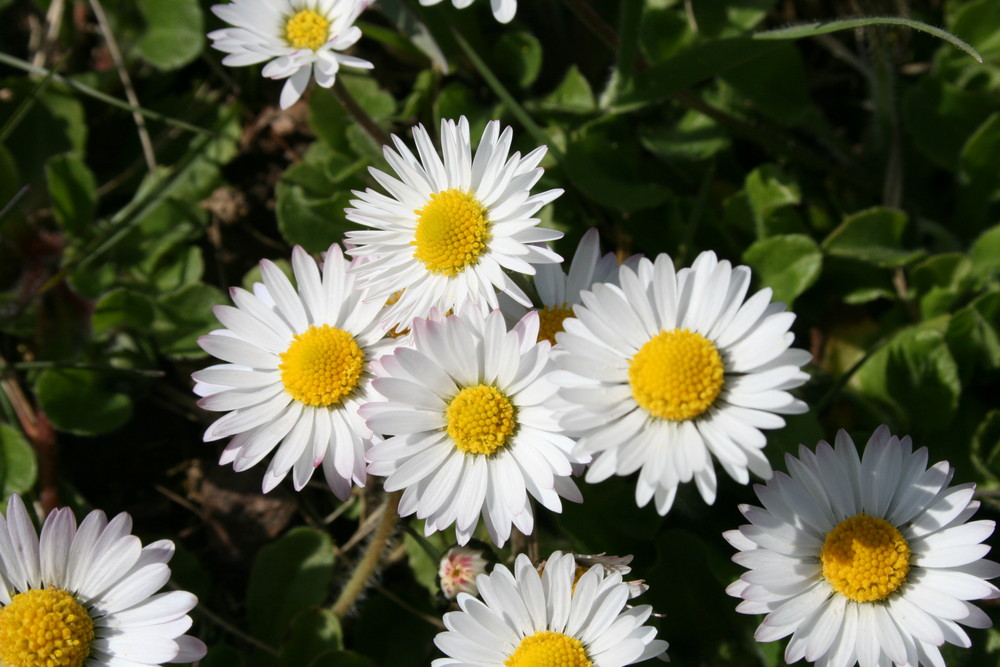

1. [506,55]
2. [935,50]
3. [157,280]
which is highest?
[935,50]

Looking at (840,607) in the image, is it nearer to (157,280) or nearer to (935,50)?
(935,50)

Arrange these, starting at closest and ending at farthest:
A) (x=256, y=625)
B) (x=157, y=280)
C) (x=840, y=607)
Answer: (x=840, y=607) → (x=256, y=625) → (x=157, y=280)

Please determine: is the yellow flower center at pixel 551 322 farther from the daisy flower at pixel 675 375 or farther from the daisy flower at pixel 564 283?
the daisy flower at pixel 675 375

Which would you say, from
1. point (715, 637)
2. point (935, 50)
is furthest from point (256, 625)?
point (935, 50)

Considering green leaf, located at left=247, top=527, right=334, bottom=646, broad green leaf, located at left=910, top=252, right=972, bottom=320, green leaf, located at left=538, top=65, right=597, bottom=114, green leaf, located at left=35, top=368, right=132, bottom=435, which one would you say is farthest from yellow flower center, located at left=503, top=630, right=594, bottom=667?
green leaf, located at left=538, top=65, right=597, bottom=114

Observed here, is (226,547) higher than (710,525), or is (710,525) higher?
(710,525)

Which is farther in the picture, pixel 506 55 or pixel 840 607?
pixel 506 55

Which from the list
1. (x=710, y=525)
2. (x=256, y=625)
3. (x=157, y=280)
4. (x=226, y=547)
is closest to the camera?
(x=710, y=525)
